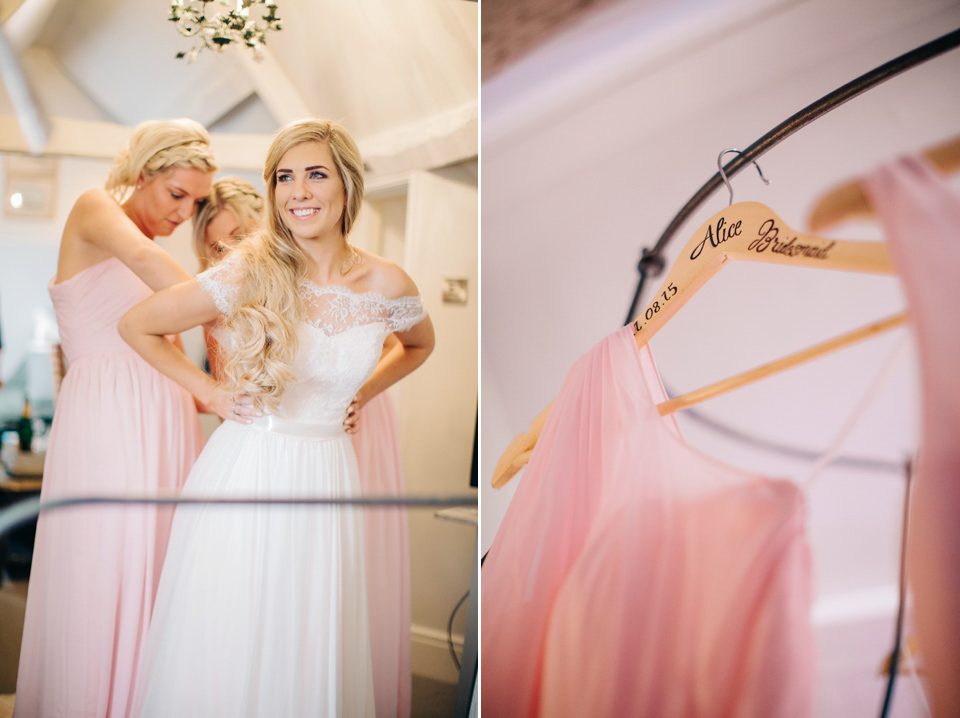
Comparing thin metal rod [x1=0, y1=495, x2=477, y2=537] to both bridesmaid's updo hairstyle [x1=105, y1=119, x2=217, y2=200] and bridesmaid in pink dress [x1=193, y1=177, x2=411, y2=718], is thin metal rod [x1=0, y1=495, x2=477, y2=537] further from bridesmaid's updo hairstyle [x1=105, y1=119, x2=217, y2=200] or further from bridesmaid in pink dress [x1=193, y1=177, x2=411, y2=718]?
bridesmaid's updo hairstyle [x1=105, y1=119, x2=217, y2=200]

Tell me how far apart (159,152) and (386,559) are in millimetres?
951

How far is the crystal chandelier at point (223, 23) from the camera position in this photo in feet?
4.19

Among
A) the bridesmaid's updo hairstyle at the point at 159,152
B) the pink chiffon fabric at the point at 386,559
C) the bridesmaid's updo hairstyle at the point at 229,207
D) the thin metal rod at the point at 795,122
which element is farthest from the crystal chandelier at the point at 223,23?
the thin metal rod at the point at 795,122

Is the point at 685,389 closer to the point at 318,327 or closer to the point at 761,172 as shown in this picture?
the point at 761,172

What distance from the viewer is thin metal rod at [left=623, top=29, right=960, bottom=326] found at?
43.9 inches

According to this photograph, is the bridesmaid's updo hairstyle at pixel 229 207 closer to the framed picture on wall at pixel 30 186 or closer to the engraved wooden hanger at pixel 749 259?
the framed picture on wall at pixel 30 186

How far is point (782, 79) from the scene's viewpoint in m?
1.23

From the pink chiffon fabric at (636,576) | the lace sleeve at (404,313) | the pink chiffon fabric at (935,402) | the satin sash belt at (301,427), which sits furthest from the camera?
the lace sleeve at (404,313)

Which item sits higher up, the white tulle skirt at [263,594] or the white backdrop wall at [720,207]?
the white backdrop wall at [720,207]

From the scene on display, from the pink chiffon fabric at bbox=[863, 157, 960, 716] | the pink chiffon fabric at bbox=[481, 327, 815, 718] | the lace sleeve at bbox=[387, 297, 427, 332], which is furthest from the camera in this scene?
the lace sleeve at bbox=[387, 297, 427, 332]

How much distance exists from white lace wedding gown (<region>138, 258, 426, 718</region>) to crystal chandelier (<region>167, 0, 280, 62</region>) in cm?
46

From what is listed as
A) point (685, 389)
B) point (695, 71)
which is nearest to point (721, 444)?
point (685, 389)

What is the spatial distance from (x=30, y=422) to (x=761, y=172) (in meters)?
1.47

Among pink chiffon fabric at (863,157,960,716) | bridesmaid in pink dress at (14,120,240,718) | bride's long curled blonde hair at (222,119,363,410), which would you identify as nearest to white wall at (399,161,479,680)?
bride's long curled blonde hair at (222,119,363,410)
